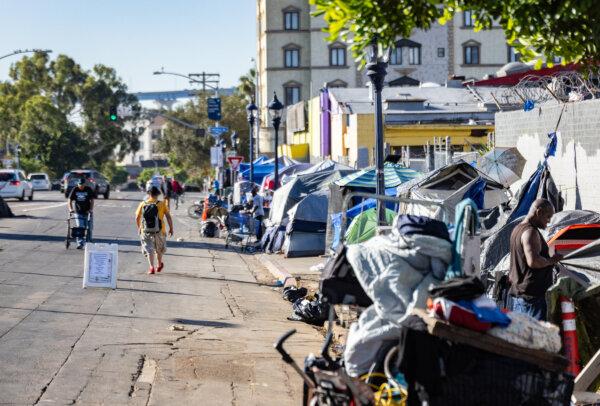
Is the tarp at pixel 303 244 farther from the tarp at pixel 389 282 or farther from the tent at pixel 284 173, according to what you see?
the tarp at pixel 389 282

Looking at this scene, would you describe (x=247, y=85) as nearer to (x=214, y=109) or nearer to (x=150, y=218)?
(x=214, y=109)

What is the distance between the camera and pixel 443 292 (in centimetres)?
675

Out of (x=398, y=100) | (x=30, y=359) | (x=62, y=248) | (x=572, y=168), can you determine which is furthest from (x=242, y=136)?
(x=30, y=359)

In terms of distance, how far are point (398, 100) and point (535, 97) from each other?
27651mm

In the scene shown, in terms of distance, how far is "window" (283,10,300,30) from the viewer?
294 ft

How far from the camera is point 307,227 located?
1065 inches

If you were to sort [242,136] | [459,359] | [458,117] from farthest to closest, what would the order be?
[242,136]
[458,117]
[459,359]

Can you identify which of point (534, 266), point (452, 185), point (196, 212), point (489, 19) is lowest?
point (196, 212)

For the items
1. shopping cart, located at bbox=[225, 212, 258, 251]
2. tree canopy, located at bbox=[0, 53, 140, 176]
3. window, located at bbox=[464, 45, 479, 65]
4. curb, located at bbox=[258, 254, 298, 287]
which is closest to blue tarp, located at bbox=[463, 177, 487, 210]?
curb, located at bbox=[258, 254, 298, 287]

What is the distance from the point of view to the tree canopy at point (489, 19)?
8.19m

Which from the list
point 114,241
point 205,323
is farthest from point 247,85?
point 205,323

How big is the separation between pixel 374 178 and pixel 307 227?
4058mm

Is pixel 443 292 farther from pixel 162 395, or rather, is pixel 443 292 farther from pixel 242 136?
pixel 242 136

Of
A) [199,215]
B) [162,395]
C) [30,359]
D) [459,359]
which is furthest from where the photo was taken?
[199,215]
